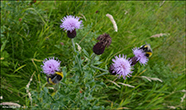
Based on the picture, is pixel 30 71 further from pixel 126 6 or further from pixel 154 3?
pixel 154 3

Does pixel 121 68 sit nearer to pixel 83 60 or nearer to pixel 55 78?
pixel 83 60

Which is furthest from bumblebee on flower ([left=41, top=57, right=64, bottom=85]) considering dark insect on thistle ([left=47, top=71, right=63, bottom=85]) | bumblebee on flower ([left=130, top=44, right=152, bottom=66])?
bumblebee on flower ([left=130, top=44, right=152, bottom=66])

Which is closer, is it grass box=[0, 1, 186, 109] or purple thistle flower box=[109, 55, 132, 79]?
purple thistle flower box=[109, 55, 132, 79]

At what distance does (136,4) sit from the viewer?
369cm

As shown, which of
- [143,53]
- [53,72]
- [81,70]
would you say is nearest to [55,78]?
[53,72]

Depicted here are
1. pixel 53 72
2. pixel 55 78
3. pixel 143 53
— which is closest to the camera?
pixel 55 78

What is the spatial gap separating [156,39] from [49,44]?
2.23m

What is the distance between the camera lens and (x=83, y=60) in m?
1.50

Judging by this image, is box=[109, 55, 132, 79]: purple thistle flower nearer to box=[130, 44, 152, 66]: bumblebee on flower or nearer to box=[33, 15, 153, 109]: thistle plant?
box=[33, 15, 153, 109]: thistle plant

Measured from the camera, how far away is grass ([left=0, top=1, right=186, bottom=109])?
1.59m

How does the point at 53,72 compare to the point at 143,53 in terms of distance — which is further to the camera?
the point at 143,53

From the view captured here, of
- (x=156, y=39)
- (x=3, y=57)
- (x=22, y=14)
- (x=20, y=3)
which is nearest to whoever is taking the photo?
(x=3, y=57)

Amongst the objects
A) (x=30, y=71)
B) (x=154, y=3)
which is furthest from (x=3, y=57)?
(x=154, y=3)

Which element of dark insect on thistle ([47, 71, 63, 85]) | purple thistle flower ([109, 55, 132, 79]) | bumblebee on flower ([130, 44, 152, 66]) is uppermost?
bumblebee on flower ([130, 44, 152, 66])
